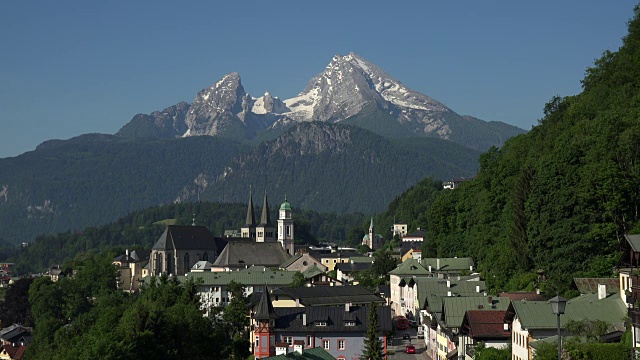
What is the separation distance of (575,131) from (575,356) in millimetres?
40425

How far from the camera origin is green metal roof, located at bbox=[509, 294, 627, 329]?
59656 mm

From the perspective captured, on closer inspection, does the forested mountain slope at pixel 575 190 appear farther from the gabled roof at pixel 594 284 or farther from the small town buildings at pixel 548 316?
the small town buildings at pixel 548 316

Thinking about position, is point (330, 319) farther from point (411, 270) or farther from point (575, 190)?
point (411, 270)

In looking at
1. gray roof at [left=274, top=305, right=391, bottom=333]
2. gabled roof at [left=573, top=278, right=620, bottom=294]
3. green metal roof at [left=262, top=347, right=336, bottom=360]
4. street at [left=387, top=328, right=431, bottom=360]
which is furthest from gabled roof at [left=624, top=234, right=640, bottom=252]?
gray roof at [left=274, top=305, right=391, bottom=333]

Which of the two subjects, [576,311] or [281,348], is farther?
[281,348]

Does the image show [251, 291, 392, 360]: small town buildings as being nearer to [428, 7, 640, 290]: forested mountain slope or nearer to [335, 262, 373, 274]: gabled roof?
[428, 7, 640, 290]: forested mountain slope

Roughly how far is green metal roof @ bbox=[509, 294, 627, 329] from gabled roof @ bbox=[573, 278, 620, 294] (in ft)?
8.38

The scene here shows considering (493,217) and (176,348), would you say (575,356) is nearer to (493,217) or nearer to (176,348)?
(176,348)

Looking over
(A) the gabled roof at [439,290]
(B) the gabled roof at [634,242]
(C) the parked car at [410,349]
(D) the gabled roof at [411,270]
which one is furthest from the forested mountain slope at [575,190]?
(D) the gabled roof at [411,270]

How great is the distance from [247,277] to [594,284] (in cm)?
9505

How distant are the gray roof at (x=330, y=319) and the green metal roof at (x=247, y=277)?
57.2 m

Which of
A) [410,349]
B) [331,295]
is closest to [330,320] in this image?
[410,349]

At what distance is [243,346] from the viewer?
317ft

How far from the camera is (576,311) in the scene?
61.2 metres
